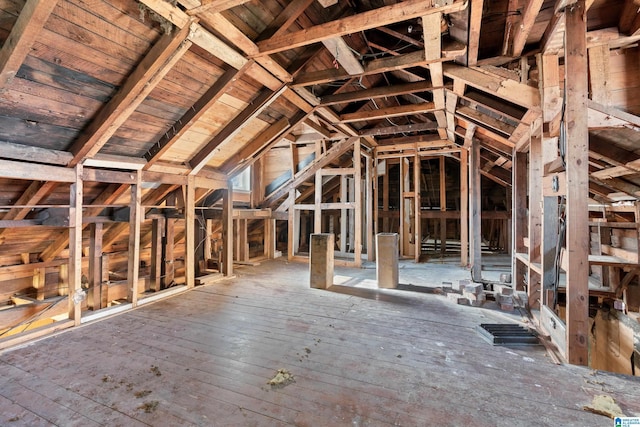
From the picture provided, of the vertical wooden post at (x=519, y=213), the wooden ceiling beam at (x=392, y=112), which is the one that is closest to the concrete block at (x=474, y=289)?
the vertical wooden post at (x=519, y=213)

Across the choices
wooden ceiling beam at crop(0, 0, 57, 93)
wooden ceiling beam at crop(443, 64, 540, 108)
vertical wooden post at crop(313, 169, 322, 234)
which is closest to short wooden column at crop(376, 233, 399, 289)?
vertical wooden post at crop(313, 169, 322, 234)

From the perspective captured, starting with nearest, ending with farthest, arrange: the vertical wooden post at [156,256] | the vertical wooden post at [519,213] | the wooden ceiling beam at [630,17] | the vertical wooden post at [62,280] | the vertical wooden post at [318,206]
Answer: the wooden ceiling beam at [630,17], the vertical wooden post at [519,213], the vertical wooden post at [156,256], the vertical wooden post at [62,280], the vertical wooden post at [318,206]

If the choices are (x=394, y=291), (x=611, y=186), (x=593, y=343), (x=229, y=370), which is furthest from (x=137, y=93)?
(x=593, y=343)

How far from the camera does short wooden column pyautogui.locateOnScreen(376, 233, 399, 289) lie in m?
4.09

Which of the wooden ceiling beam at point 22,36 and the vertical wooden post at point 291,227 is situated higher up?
the wooden ceiling beam at point 22,36

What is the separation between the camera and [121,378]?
6.30ft

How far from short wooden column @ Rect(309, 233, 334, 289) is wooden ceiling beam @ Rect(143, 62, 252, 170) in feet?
6.85

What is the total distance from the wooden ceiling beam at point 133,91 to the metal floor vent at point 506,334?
346 cm

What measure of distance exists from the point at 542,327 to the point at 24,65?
463 cm

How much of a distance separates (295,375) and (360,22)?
2.58 m

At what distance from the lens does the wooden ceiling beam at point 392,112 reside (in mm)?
3923

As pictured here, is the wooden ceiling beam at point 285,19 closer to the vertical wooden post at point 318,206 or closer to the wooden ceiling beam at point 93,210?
the wooden ceiling beam at point 93,210

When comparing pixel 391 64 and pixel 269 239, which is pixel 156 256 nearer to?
pixel 269 239

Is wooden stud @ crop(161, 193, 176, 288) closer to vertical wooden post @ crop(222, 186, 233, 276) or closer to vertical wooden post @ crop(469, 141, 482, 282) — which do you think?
vertical wooden post @ crop(222, 186, 233, 276)
